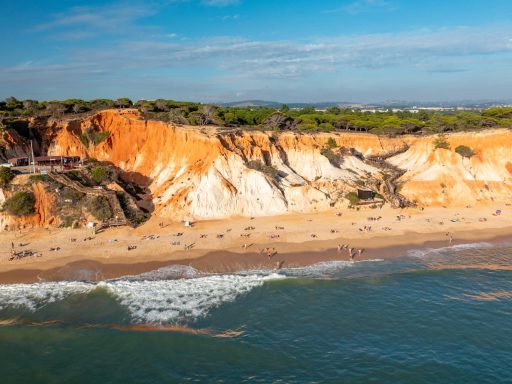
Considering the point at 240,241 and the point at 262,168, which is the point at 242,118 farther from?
the point at 240,241

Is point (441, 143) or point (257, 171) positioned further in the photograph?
point (441, 143)

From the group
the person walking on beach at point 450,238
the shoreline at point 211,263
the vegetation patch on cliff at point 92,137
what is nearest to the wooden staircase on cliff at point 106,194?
the shoreline at point 211,263

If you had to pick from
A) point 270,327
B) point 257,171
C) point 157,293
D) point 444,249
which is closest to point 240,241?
point 157,293

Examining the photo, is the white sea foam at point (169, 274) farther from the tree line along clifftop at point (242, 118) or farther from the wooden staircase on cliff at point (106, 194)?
the tree line along clifftop at point (242, 118)

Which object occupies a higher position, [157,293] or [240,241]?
[240,241]

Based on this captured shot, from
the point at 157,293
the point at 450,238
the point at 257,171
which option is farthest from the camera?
the point at 257,171

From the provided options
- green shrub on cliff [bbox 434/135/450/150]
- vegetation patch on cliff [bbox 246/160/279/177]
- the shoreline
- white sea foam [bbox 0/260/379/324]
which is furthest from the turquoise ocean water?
green shrub on cliff [bbox 434/135/450/150]
